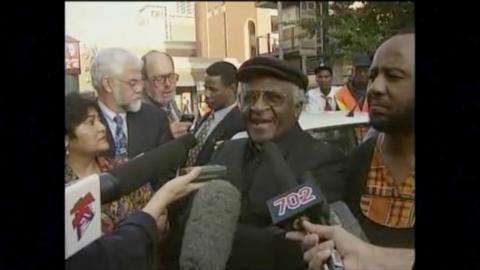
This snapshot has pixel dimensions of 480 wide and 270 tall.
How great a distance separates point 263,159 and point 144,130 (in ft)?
1.99

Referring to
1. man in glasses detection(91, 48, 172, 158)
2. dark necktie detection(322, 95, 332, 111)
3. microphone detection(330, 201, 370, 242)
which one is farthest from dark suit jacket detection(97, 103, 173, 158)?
microphone detection(330, 201, 370, 242)

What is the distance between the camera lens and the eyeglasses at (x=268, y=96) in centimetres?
344

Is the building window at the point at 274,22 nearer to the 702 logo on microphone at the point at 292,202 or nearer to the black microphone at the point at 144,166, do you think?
the black microphone at the point at 144,166

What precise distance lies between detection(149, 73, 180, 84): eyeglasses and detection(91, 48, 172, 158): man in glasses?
0.06 metres

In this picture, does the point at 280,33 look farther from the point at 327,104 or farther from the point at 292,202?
the point at 292,202

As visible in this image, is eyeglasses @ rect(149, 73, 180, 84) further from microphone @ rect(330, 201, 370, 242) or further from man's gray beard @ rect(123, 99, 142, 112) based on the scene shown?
microphone @ rect(330, 201, 370, 242)

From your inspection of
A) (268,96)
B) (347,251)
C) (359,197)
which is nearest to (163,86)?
(268,96)

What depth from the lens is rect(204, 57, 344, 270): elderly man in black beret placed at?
11.3 feet

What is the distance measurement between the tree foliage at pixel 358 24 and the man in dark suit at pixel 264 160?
23 centimetres

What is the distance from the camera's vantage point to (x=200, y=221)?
3.51 meters

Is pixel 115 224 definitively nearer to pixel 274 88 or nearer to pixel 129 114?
pixel 129 114

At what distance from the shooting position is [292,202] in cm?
346
